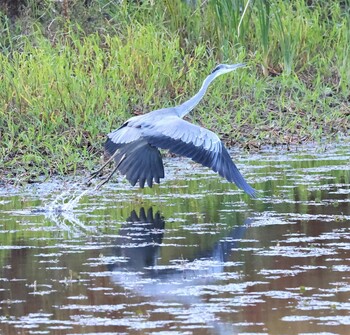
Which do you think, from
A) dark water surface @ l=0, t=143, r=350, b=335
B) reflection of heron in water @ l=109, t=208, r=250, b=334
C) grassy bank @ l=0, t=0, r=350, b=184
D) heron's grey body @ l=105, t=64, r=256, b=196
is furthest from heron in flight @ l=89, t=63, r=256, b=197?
grassy bank @ l=0, t=0, r=350, b=184

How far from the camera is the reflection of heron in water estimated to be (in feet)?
16.8

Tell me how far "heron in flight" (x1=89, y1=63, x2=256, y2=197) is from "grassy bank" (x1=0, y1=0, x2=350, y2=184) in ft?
3.28

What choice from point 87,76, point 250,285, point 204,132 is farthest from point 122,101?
point 250,285

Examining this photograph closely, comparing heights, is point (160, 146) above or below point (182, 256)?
above

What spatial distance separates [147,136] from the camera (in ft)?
24.6

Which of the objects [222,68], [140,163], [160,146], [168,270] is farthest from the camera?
[222,68]

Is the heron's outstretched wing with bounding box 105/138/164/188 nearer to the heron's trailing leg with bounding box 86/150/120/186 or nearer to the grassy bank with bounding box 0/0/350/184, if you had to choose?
the heron's trailing leg with bounding box 86/150/120/186

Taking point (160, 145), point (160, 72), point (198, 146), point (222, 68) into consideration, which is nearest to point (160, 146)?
point (160, 145)

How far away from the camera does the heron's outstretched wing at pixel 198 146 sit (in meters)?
7.19

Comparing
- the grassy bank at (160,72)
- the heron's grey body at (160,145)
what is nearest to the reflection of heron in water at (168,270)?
the heron's grey body at (160,145)

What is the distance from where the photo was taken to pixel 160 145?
7.39 m

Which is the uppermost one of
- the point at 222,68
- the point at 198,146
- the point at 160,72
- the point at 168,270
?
the point at 160,72

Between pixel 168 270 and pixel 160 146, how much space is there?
169 cm

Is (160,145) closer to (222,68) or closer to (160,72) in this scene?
(222,68)
